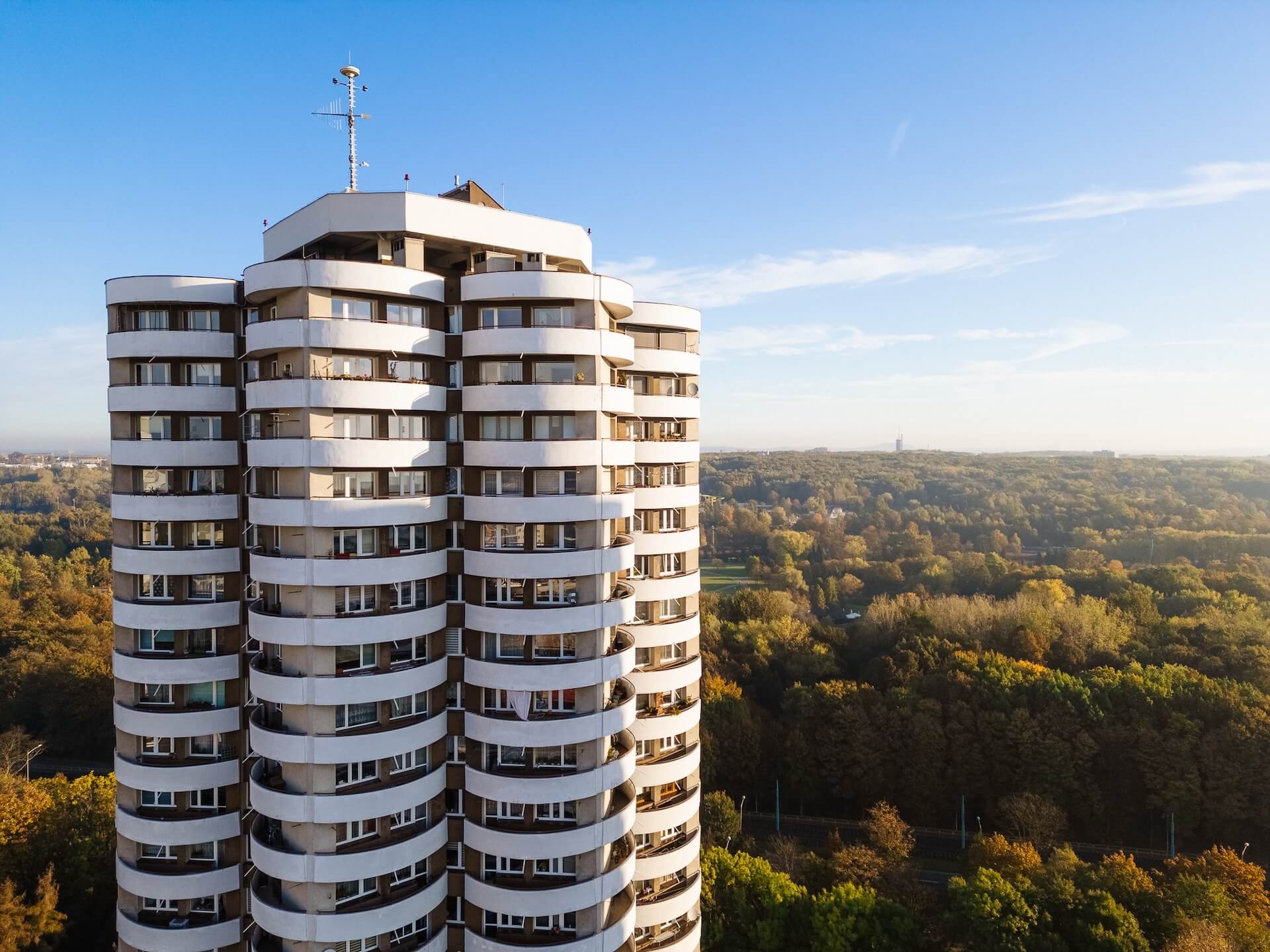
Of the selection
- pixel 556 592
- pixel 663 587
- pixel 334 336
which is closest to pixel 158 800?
pixel 556 592

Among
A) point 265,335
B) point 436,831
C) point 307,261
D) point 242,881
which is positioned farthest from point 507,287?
point 242,881

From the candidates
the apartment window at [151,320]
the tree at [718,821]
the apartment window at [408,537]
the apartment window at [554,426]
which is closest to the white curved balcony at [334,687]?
the apartment window at [408,537]

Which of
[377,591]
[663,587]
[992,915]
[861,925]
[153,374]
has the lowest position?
[861,925]

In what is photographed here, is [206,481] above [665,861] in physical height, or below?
above

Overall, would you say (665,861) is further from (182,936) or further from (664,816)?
(182,936)

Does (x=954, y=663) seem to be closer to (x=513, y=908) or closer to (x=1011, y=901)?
(x=1011, y=901)
